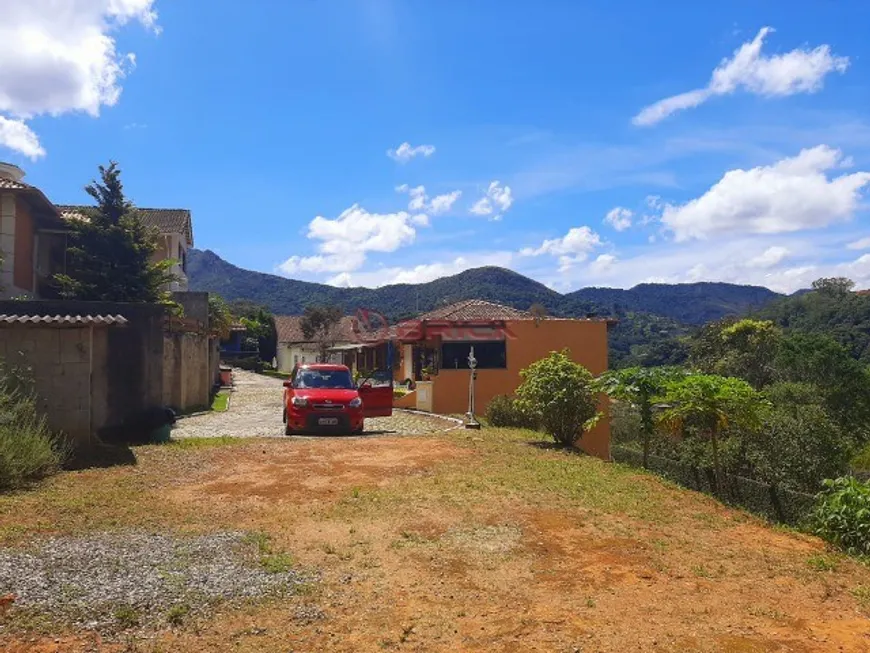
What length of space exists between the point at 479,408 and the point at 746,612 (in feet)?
67.1

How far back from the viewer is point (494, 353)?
85.9ft

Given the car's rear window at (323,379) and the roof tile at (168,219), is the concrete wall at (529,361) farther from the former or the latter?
the roof tile at (168,219)

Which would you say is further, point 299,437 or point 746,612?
point 299,437

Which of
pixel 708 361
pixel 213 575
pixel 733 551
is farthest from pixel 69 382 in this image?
pixel 708 361

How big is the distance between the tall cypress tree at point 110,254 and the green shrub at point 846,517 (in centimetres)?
2059

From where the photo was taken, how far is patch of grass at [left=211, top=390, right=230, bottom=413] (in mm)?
24219

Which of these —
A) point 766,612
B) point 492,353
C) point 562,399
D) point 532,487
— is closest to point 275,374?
point 492,353

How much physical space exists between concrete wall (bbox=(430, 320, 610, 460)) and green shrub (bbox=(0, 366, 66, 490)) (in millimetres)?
15681

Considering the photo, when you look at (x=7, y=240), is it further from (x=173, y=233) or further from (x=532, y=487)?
(x=532, y=487)

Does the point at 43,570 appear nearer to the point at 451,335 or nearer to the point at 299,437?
the point at 299,437

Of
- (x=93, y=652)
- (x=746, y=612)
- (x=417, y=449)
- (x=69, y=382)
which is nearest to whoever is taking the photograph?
(x=93, y=652)

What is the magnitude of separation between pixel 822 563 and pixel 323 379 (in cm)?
1246

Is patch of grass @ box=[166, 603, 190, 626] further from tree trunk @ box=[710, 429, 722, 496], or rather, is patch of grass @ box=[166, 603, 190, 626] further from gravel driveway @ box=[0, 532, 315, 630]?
tree trunk @ box=[710, 429, 722, 496]

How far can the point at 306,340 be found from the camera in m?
56.3
